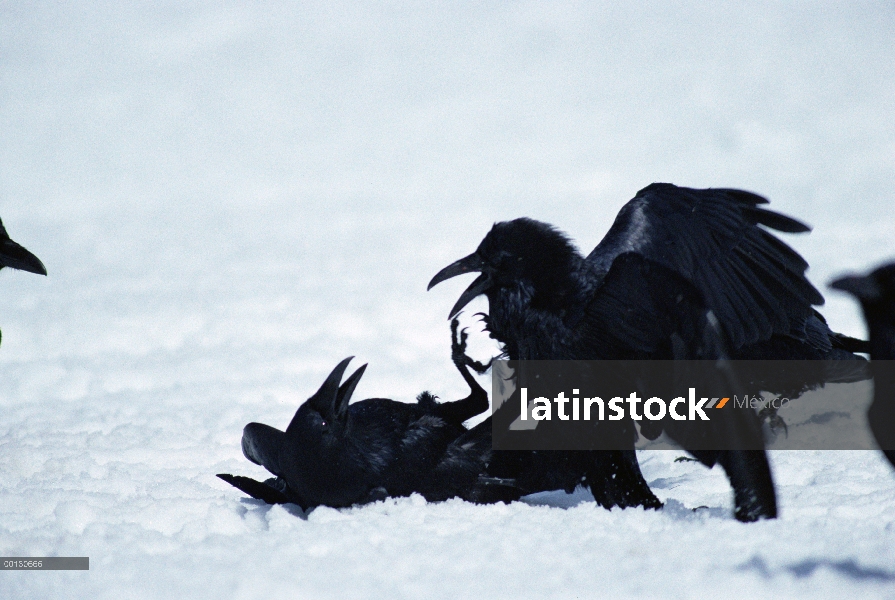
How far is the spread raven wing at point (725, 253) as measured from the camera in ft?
9.87

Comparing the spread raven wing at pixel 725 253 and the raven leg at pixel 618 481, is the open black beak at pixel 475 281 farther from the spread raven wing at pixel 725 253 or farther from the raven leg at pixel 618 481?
the raven leg at pixel 618 481

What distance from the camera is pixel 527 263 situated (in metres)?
3.13

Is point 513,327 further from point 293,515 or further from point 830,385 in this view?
point 830,385

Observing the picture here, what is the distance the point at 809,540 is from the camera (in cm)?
216

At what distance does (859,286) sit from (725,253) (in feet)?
2.22

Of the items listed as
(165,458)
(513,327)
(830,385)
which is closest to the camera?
(513,327)

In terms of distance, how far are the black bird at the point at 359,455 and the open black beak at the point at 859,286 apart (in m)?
1.36

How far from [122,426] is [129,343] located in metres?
2.43

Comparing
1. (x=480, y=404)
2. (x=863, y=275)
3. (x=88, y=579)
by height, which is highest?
(x=863, y=275)

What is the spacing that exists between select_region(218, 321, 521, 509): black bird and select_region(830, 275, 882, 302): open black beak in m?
1.36

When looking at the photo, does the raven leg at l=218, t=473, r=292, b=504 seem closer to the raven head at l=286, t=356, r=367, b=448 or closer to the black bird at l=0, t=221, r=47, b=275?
the raven head at l=286, t=356, r=367, b=448

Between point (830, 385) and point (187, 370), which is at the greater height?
point (187, 370)

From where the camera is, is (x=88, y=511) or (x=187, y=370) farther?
(x=187, y=370)

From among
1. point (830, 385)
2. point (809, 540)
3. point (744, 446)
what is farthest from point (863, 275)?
point (830, 385)
